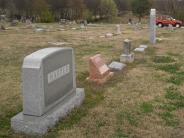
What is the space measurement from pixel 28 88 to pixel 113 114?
6.40 feet

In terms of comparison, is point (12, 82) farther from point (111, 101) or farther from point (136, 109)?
point (136, 109)

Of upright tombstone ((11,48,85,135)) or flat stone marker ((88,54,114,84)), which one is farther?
flat stone marker ((88,54,114,84))

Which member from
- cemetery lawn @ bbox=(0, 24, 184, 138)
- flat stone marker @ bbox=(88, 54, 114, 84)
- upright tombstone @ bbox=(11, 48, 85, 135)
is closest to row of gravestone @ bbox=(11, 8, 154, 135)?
upright tombstone @ bbox=(11, 48, 85, 135)

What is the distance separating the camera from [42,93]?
6410 millimetres

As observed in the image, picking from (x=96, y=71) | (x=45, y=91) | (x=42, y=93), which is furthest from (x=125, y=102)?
(x=42, y=93)

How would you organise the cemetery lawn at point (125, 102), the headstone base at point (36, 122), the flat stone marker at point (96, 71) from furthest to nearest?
the flat stone marker at point (96, 71) → the cemetery lawn at point (125, 102) → the headstone base at point (36, 122)

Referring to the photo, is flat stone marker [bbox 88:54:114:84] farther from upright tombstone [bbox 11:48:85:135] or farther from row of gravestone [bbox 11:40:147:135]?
upright tombstone [bbox 11:48:85:135]

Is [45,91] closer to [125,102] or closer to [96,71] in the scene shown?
[125,102]

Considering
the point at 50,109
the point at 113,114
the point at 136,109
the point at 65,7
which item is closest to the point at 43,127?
the point at 50,109

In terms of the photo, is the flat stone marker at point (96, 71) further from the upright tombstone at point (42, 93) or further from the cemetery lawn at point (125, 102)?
the upright tombstone at point (42, 93)

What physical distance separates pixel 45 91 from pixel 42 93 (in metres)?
0.14

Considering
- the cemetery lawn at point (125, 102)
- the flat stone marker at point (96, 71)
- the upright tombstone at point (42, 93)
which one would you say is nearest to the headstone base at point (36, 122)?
the upright tombstone at point (42, 93)

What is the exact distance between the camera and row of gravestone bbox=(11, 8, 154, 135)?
6.29m

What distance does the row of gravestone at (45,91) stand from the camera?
20.6ft
